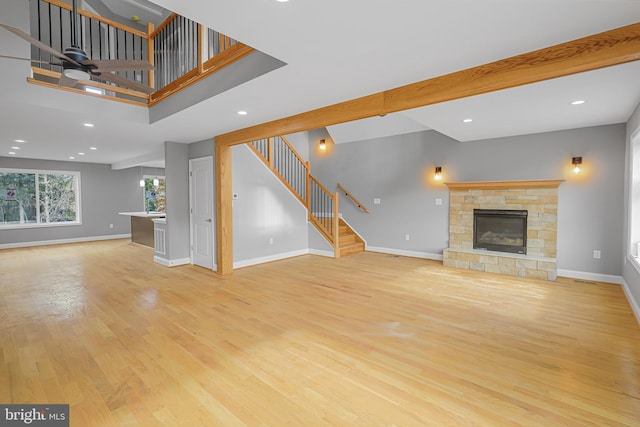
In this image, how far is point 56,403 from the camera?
6.56 feet

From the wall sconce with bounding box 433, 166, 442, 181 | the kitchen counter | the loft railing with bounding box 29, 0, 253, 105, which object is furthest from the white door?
the wall sconce with bounding box 433, 166, 442, 181

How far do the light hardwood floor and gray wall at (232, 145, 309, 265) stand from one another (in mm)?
1233

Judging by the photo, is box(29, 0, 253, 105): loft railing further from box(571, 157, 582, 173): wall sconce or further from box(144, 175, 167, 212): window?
box(571, 157, 582, 173): wall sconce

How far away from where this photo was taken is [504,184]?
543 cm

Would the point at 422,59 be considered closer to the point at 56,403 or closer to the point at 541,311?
the point at 541,311

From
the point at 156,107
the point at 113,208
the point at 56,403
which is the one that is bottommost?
the point at 56,403

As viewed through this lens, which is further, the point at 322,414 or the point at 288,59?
the point at 288,59

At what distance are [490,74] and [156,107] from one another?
4209 mm

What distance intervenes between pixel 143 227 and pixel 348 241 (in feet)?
18.3

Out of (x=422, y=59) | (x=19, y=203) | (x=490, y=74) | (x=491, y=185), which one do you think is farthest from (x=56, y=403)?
(x=19, y=203)

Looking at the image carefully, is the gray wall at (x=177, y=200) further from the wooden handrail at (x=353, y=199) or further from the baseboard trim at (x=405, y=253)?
the baseboard trim at (x=405, y=253)

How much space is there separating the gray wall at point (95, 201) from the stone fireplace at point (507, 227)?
31.6 feet

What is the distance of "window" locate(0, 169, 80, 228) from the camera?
8.11m

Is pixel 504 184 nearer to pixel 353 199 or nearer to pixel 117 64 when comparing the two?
pixel 353 199
